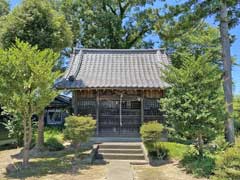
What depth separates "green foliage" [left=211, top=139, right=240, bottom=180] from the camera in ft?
23.4

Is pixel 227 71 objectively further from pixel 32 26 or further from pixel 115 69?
pixel 32 26

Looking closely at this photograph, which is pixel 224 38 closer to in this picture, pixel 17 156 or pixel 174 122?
pixel 174 122

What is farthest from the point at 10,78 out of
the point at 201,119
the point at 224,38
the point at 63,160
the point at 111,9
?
the point at 111,9

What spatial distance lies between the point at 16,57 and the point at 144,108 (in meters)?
→ 7.67

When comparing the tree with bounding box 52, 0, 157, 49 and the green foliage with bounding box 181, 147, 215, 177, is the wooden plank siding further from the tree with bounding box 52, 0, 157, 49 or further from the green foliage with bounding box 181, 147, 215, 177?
the tree with bounding box 52, 0, 157, 49

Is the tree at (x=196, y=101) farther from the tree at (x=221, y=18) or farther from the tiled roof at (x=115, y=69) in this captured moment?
the tiled roof at (x=115, y=69)

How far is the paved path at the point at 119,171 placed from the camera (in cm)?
1017

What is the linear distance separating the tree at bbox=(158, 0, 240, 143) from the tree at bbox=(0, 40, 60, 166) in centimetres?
672

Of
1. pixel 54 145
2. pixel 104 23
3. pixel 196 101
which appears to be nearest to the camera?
pixel 196 101

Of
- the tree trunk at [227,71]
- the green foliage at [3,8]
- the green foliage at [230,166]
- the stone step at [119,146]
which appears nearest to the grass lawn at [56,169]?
the stone step at [119,146]

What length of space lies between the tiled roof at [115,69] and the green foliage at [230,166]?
323 inches

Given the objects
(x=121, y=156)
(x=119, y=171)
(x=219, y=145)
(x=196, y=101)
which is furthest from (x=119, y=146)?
(x=196, y=101)

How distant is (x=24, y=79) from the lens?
1117cm

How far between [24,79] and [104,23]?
21776 mm
